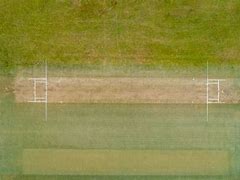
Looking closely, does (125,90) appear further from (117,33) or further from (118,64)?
(117,33)

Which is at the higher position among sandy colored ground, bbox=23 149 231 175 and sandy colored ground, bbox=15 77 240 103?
sandy colored ground, bbox=15 77 240 103

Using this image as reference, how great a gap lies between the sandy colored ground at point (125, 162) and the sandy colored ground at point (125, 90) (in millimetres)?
1187

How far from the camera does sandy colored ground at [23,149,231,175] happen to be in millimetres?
11680

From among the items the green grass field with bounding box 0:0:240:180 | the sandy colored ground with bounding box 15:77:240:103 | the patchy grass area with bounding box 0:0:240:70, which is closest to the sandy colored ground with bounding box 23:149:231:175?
the green grass field with bounding box 0:0:240:180

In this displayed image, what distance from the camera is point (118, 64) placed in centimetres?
1172

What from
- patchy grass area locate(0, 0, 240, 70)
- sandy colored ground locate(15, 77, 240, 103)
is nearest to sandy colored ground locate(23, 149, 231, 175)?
sandy colored ground locate(15, 77, 240, 103)

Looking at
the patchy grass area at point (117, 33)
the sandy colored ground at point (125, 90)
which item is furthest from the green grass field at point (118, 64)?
the sandy colored ground at point (125, 90)

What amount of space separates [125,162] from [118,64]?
7.34 ft

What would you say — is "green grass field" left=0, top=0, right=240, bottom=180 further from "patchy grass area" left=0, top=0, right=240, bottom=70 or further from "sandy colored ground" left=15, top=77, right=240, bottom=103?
"sandy colored ground" left=15, top=77, right=240, bottom=103

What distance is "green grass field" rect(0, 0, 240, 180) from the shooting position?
11664 millimetres

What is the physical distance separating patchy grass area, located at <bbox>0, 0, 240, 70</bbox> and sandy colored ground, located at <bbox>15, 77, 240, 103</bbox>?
1.35 ft

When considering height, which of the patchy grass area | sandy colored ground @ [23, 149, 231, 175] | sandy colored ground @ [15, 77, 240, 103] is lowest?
sandy colored ground @ [23, 149, 231, 175]

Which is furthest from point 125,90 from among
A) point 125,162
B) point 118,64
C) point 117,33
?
point 125,162

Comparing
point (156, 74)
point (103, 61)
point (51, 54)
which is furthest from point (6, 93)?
point (156, 74)
